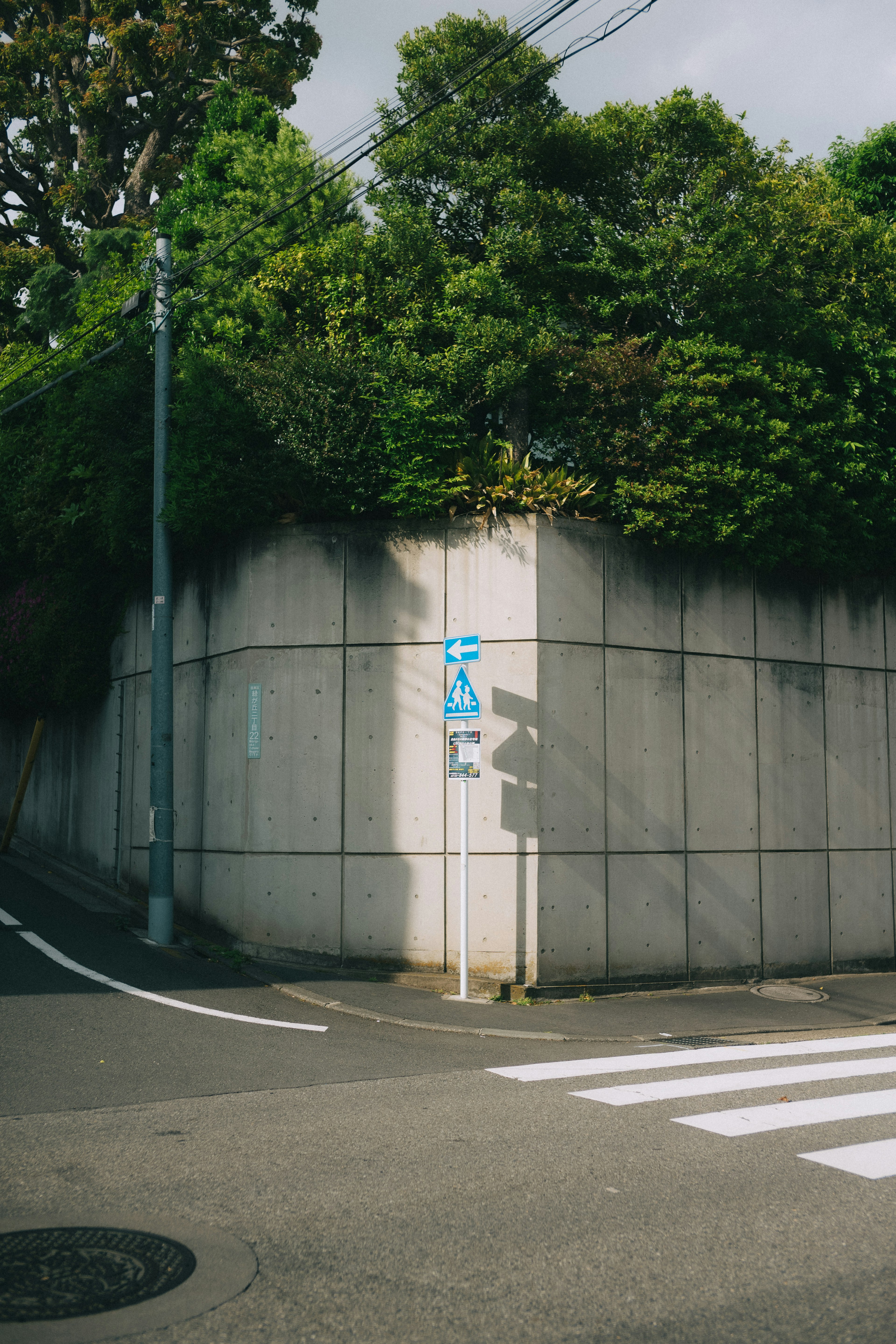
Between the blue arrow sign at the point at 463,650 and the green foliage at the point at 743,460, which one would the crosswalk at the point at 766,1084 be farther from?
the green foliage at the point at 743,460

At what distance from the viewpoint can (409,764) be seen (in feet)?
38.2

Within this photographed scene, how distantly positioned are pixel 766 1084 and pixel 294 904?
5902 millimetres

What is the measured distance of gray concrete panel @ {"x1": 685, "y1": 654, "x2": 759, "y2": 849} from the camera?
12.2 meters

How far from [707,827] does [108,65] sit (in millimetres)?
21172

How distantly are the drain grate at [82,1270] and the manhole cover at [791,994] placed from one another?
8607 mm

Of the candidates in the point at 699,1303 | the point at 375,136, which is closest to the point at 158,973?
the point at 699,1303

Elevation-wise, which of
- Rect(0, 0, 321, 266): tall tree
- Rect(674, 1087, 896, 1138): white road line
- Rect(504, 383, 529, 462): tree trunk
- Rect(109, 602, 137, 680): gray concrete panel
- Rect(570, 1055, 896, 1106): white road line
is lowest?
Rect(570, 1055, 896, 1106): white road line

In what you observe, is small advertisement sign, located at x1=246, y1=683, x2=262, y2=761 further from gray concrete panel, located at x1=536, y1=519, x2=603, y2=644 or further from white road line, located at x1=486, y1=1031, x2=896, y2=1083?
white road line, located at x1=486, y1=1031, x2=896, y2=1083

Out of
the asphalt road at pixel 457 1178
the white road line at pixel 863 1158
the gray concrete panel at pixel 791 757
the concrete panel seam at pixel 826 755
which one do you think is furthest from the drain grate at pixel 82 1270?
the concrete panel seam at pixel 826 755

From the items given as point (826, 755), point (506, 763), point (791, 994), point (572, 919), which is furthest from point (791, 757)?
point (506, 763)

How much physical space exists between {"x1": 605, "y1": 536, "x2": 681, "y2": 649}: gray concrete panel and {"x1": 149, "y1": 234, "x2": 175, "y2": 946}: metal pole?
544 cm

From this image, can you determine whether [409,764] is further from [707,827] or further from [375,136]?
[375,136]

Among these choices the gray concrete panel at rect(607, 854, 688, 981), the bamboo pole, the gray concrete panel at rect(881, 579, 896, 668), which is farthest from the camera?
the bamboo pole

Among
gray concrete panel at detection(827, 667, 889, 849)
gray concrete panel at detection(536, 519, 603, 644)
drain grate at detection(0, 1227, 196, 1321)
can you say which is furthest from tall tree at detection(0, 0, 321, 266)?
drain grate at detection(0, 1227, 196, 1321)
